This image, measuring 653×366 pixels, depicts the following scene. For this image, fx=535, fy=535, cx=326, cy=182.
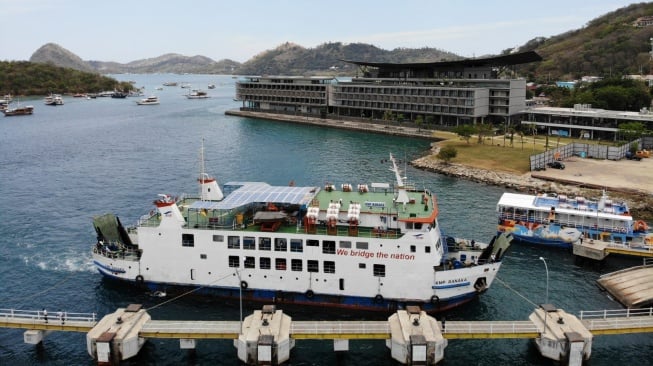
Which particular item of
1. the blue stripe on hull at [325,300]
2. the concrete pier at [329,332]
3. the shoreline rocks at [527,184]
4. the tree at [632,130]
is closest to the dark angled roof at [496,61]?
the tree at [632,130]

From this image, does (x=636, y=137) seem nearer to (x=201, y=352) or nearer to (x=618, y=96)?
(x=618, y=96)

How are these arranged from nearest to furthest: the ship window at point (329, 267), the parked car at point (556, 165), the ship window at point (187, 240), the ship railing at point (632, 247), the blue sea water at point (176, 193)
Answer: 1. the blue sea water at point (176, 193)
2. the ship window at point (329, 267)
3. the ship window at point (187, 240)
4. the ship railing at point (632, 247)
5. the parked car at point (556, 165)

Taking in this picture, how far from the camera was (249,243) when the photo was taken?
3403 centimetres

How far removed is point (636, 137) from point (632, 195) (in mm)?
32540

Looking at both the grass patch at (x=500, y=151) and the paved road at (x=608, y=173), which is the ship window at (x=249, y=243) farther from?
the grass patch at (x=500, y=151)

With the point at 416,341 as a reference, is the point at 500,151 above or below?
above

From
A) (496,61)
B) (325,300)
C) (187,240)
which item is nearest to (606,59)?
(496,61)

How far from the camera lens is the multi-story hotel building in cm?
10969

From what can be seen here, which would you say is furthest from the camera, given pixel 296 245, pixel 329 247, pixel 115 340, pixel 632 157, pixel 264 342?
pixel 632 157

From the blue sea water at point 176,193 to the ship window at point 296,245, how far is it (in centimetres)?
393

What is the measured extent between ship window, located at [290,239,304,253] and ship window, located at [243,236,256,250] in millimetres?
2466

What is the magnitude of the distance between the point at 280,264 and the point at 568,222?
2818cm

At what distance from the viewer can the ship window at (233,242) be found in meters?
34.2

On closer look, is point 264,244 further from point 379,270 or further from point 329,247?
point 379,270
